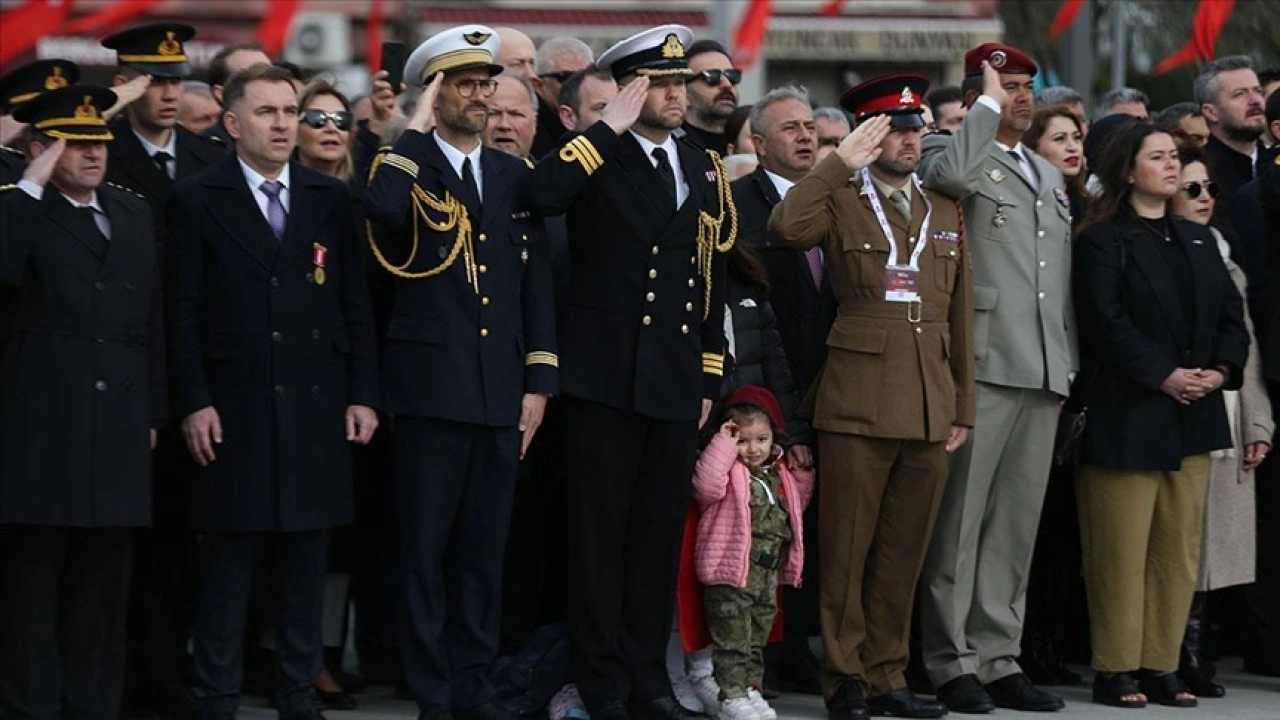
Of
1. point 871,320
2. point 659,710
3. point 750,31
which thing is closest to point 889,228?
point 871,320

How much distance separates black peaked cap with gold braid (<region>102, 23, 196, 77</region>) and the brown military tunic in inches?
95.8

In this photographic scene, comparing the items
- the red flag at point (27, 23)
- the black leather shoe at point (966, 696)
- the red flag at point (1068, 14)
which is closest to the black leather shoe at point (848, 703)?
the black leather shoe at point (966, 696)

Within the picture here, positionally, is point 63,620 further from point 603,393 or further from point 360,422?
point 603,393

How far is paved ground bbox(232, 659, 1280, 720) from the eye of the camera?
10.5 meters

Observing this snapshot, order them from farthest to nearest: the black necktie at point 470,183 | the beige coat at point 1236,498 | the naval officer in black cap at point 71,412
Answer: the beige coat at point 1236,498
the black necktie at point 470,183
the naval officer in black cap at point 71,412

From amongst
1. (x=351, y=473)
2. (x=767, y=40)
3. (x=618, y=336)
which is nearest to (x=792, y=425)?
(x=618, y=336)

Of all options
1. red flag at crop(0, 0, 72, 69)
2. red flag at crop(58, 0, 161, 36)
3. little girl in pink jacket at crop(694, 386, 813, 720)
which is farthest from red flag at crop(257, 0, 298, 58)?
little girl in pink jacket at crop(694, 386, 813, 720)

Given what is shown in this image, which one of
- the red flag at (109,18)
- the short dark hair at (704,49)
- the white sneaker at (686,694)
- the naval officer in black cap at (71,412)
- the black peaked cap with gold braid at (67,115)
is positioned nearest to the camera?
the naval officer in black cap at (71,412)

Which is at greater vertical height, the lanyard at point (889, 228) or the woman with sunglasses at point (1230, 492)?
Answer: the lanyard at point (889, 228)

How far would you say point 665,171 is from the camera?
10133mm

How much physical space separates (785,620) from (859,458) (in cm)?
111

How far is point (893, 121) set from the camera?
10.4 metres

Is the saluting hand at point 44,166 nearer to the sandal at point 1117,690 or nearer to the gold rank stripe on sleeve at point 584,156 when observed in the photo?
the gold rank stripe on sleeve at point 584,156

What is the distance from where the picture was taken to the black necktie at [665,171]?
397 inches
